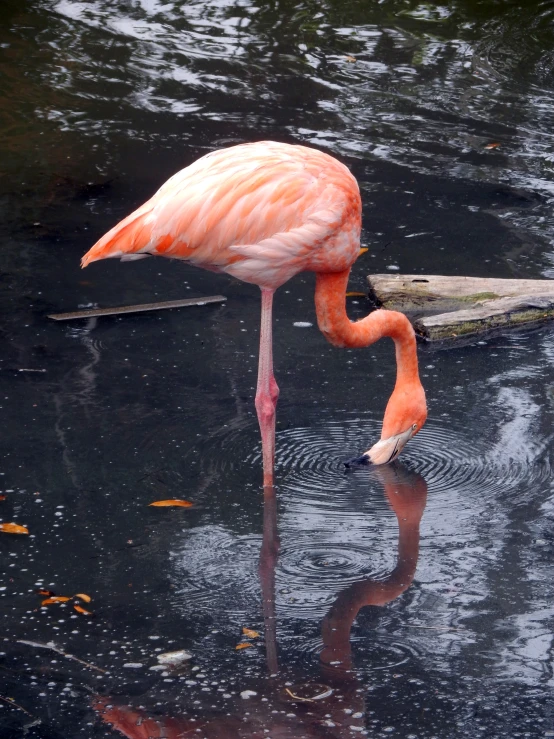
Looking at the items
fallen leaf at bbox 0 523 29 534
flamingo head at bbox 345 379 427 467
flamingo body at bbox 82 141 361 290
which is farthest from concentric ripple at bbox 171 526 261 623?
flamingo body at bbox 82 141 361 290

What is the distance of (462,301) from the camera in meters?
6.36

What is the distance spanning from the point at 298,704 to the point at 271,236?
2146 mm

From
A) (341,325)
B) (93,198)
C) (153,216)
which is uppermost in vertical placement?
(153,216)

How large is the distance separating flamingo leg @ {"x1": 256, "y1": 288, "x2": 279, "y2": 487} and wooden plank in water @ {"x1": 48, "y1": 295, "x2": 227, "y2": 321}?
153 cm

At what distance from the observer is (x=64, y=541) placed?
4230 mm

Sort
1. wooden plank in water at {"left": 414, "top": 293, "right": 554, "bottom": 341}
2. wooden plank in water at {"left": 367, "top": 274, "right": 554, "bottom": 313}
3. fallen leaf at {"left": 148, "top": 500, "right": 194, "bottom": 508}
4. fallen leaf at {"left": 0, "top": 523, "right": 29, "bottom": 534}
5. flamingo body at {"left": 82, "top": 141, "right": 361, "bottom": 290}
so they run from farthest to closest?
1. wooden plank in water at {"left": 367, "top": 274, "right": 554, "bottom": 313}
2. wooden plank in water at {"left": 414, "top": 293, "right": 554, "bottom": 341}
3. flamingo body at {"left": 82, "top": 141, "right": 361, "bottom": 290}
4. fallen leaf at {"left": 148, "top": 500, "right": 194, "bottom": 508}
5. fallen leaf at {"left": 0, "top": 523, "right": 29, "bottom": 534}

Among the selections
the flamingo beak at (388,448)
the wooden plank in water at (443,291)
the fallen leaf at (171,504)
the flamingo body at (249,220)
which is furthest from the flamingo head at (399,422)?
the wooden plank in water at (443,291)

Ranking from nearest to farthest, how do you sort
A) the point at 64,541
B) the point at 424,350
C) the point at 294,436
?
the point at 64,541 → the point at 294,436 → the point at 424,350

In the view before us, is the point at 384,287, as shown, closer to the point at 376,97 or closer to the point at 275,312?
the point at 275,312

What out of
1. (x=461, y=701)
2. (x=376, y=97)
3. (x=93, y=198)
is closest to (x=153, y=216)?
(x=461, y=701)

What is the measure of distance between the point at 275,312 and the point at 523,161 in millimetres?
3426

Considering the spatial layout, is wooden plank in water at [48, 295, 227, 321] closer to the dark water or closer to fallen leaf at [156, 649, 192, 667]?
the dark water

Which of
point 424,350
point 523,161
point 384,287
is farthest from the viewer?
point 523,161

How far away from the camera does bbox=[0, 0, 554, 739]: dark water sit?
3424 millimetres
